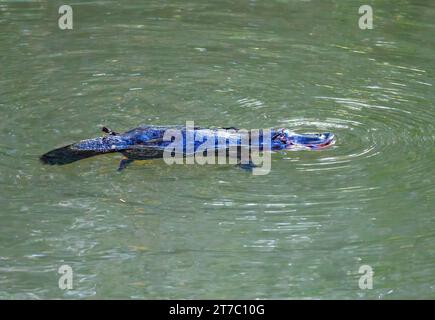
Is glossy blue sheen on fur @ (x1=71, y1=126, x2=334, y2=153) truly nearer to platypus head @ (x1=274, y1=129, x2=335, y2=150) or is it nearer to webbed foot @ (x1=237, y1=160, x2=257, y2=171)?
platypus head @ (x1=274, y1=129, x2=335, y2=150)

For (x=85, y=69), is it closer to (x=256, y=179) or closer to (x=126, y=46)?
(x=126, y=46)

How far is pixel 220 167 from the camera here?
6277mm

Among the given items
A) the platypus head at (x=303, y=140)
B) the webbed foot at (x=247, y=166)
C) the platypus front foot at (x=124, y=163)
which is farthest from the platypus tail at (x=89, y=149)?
the platypus head at (x=303, y=140)

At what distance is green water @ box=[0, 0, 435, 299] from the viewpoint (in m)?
5.05

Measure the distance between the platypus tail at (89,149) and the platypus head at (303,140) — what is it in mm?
1207

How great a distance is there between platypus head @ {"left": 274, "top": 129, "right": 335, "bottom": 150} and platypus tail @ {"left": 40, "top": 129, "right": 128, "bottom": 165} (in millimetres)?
1207

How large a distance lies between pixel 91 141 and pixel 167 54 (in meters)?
2.76

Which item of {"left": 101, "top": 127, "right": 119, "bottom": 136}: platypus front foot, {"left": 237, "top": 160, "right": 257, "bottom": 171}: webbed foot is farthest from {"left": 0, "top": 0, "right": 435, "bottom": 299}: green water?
{"left": 101, "top": 127, "right": 119, "bottom": 136}: platypus front foot

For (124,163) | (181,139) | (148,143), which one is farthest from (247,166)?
(124,163)

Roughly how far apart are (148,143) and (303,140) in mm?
1205

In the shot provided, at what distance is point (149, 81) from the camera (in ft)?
26.9

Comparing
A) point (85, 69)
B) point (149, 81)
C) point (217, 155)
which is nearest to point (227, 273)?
point (217, 155)

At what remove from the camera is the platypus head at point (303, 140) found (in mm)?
6516

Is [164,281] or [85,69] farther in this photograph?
[85,69]
